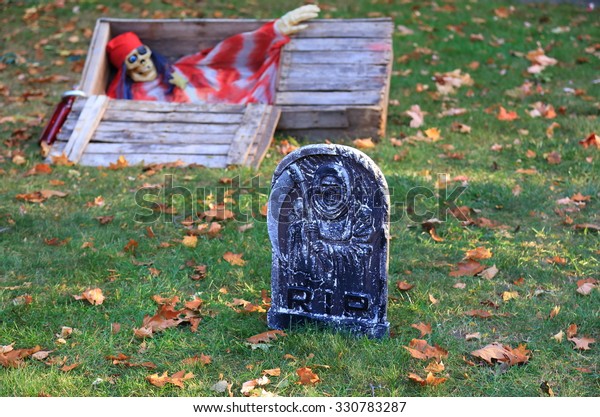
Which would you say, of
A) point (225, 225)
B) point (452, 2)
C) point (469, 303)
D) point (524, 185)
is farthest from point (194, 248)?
point (452, 2)

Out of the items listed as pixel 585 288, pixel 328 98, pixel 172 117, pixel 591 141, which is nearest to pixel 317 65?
pixel 328 98

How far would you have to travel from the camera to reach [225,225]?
18.8 feet

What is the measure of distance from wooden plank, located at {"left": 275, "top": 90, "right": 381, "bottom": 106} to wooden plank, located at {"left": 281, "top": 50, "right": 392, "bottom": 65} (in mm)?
454

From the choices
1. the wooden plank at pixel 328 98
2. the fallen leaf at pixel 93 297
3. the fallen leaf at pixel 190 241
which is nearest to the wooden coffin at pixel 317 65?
the wooden plank at pixel 328 98

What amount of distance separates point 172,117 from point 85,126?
804 millimetres

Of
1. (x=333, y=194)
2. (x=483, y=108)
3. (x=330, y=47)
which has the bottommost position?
(x=483, y=108)

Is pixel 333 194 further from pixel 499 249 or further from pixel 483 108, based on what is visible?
pixel 483 108

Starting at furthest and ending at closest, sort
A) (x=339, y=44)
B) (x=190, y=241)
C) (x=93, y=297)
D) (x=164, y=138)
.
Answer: (x=339, y=44), (x=164, y=138), (x=190, y=241), (x=93, y=297)

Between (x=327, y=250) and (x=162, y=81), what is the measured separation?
4.85 meters

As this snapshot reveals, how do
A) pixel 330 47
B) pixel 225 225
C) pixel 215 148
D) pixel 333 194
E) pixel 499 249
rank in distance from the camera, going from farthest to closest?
1. pixel 330 47
2. pixel 215 148
3. pixel 225 225
4. pixel 499 249
5. pixel 333 194

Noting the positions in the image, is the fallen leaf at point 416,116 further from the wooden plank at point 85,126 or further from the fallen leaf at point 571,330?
the fallen leaf at point 571,330

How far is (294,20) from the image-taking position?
26.6ft

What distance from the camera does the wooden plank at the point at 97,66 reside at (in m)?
8.03

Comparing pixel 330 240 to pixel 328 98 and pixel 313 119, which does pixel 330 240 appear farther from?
pixel 328 98
